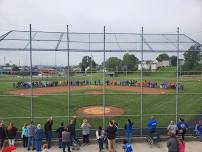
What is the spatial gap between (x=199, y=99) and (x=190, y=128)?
14.9m

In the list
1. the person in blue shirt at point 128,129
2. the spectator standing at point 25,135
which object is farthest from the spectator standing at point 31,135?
the person in blue shirt at point 128,129

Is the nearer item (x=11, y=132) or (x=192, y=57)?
(x=11, y=132)

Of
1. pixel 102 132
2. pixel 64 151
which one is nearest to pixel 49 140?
pixel 64 151

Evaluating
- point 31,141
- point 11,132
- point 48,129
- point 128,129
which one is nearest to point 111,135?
point 128,129

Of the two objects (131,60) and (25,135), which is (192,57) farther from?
(131,60)

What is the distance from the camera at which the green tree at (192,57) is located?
866 inches

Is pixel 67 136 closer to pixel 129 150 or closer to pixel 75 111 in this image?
pixel 129 150

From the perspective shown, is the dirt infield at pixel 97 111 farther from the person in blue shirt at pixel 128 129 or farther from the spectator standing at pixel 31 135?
the spectator standing at pixel 31 135

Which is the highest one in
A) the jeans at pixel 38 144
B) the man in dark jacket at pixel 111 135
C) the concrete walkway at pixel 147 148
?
the man in dark jacket at pixel 111 135

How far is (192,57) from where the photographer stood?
93.0ft

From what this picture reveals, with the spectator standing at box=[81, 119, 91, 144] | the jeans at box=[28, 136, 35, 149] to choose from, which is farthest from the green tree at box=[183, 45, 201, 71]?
the jeans at box=[28, 136, 35, 149]

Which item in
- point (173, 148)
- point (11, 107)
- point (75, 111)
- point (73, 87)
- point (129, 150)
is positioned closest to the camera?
point (173, 148)

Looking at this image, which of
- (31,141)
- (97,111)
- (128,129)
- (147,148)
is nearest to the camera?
(31,141)

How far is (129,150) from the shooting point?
49.0 ft
